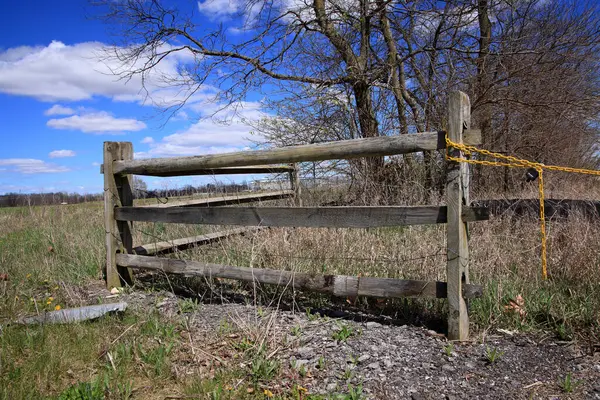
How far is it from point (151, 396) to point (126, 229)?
2969 millimetres

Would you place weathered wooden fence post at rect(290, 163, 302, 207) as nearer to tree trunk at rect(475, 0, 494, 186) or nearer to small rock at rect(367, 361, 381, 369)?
tree trunk at rect(475, 0, 494, 186)

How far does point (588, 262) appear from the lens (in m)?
3.81

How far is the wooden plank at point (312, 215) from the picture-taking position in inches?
128

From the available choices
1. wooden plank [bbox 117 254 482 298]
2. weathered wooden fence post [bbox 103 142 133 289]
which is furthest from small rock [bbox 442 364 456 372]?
weathered wooden fence post [bbox 103 142 133 289]

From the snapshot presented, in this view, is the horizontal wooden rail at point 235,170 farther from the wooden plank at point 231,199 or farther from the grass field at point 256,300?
the grass field at point 256,300

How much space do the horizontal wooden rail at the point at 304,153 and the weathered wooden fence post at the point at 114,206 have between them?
12 centimetres

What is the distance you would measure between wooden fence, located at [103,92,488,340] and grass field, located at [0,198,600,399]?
35 cm

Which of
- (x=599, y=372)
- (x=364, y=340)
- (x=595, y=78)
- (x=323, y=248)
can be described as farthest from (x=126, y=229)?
(x=595, y=78)

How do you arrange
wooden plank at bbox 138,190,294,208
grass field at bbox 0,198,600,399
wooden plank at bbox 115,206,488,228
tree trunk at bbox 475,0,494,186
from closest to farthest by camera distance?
grass field at bbox 0,198,600,399 → wooden plank at bbox 115,206,488,228 → wooden plank at bbox 138,190,294,208 → tree trunk at bbox 475,0,494,186

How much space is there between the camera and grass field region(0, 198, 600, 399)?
2.70 metres

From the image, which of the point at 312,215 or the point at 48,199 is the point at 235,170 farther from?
the point at 48,199

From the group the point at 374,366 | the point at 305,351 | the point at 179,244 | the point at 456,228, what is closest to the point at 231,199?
the point at 179,244

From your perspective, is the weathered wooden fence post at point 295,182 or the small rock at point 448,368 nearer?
the small rock at point 448,368

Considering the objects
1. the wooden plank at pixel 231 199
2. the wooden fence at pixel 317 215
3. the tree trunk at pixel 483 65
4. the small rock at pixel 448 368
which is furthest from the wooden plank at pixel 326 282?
the tree trunk at pixel 483 65
